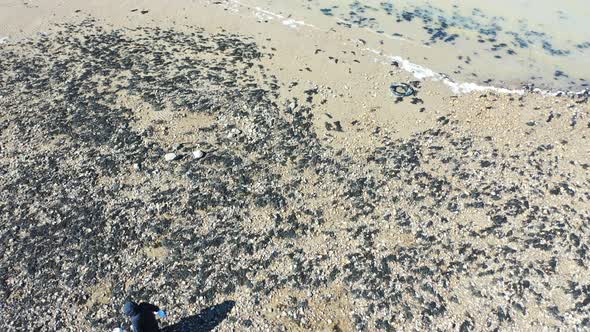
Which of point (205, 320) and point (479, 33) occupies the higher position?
point (479, 33)

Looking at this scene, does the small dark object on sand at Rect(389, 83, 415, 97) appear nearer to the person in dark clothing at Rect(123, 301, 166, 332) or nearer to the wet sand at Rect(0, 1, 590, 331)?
the wet sand at Rect(0, 1, 590, 331)

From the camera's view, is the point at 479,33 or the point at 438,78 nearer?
the point at 438,78

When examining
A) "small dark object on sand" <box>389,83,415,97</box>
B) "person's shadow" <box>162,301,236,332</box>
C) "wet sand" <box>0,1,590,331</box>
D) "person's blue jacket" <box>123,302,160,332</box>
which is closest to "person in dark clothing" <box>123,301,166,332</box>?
"person's blue jacket" <box>123,302,160,332</box>

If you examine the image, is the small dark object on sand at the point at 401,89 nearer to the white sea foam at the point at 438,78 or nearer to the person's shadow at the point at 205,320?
the white sea foam at the point at 438,78

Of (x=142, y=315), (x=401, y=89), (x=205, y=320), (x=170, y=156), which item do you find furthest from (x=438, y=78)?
(x=142, y=315)

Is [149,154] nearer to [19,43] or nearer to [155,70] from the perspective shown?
[155,70]

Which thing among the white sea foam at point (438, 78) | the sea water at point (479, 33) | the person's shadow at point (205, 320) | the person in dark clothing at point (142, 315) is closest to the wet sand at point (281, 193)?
the person's shadow at point (205, 320)

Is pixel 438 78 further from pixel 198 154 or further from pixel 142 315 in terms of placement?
pixel 142 315
